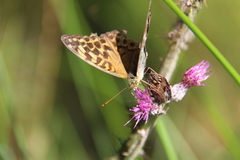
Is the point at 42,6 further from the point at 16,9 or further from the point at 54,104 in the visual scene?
the point at 54,104

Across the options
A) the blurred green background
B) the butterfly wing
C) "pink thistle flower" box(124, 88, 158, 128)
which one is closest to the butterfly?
the butterfly wing

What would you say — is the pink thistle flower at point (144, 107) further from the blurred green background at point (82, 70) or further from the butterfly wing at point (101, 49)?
the blurred green background at point (82, 70)

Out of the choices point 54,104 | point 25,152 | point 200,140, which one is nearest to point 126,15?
point 54,104

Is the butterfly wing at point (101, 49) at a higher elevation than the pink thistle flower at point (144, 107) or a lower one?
higher

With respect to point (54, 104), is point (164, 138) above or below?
below

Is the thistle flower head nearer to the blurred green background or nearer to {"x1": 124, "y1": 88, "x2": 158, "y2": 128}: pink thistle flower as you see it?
{"x1": 124, "y1": 88, "x2": 158, "y2": 128}: pink thistle flower

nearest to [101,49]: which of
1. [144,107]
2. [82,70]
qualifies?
[144,107]

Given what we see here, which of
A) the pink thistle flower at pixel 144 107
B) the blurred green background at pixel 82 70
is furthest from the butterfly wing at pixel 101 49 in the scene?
the blurred green background at pixel 82 70

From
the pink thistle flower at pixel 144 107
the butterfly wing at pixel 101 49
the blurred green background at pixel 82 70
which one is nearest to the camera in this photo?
the pink thistle flower at pixel 144 107
